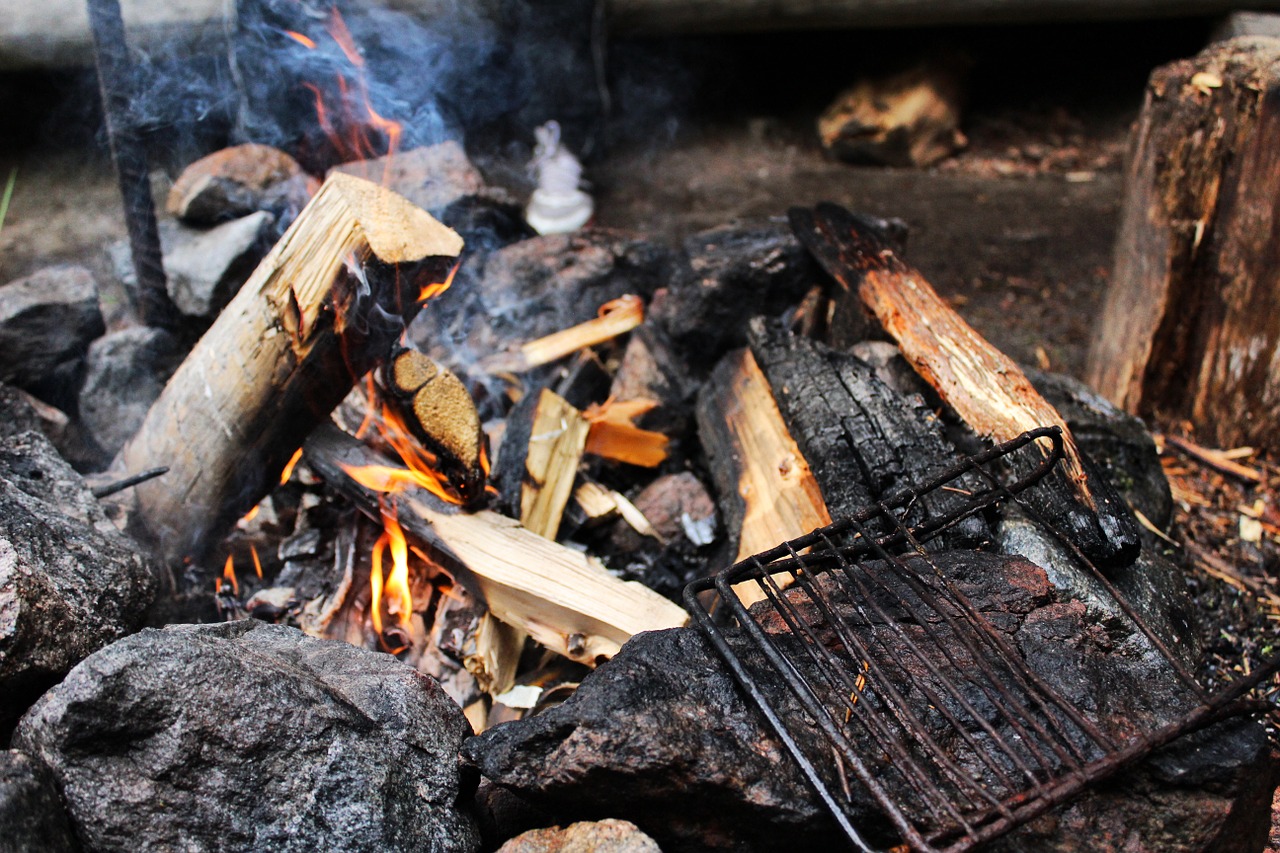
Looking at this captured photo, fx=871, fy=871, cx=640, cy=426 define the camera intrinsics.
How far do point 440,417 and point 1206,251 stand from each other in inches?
132

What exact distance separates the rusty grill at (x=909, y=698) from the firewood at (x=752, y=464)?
515 millimetres

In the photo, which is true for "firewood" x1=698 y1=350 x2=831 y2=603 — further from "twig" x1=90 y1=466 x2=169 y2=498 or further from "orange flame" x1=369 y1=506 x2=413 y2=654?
"twig" x1=90 y1=466 x2=169 y2=498

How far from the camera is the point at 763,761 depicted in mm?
1695

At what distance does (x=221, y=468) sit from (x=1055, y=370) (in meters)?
4.00

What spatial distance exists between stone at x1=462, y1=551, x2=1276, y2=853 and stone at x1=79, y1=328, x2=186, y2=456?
89.0 inches

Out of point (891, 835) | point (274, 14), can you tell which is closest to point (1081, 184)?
point (274, 14)

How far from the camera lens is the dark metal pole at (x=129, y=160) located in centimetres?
323

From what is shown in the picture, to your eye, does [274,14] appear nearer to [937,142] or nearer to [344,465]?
[344,465]

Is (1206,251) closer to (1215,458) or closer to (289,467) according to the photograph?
(1215,458)

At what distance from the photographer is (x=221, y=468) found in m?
2.81

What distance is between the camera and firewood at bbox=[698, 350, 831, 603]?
2.75 m

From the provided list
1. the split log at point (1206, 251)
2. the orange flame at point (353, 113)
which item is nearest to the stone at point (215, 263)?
the orange flame at point (353, 113)

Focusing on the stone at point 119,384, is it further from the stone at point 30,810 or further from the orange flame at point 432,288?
the stone at point 30,810

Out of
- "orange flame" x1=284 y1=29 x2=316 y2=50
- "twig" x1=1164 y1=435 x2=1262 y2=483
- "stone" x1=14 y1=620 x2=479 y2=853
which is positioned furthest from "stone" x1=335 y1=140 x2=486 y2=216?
"twig" x1=1164 y1=435 x2=1262 y2=483
